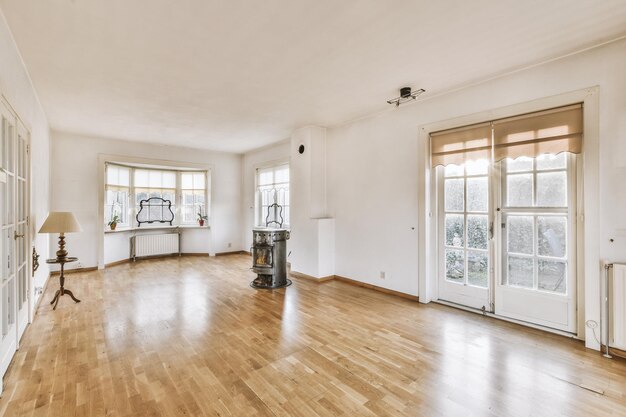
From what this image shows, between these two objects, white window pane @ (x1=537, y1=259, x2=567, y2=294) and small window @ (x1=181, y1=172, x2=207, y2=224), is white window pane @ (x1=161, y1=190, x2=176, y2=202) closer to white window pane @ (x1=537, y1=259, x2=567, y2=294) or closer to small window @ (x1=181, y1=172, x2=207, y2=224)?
small window @ (x1=181, y1=172, x2=207, y2=224)

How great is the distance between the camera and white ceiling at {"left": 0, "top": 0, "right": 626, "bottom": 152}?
2.17 metres

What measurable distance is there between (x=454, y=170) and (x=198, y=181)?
6.17 meters

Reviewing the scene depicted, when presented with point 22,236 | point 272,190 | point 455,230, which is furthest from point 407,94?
point 22,236

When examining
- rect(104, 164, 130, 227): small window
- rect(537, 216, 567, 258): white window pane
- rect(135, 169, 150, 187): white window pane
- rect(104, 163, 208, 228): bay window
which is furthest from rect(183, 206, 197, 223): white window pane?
rect(537, 216, 567, 258): white window pane

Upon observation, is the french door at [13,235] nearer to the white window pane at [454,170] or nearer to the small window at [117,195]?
the small window at [117,195]

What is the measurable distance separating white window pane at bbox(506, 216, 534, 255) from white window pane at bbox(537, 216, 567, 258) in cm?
7

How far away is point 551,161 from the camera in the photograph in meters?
3.06

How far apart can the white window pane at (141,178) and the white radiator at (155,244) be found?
4.08 feet

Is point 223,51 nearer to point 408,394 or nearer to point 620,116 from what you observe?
point 408,394

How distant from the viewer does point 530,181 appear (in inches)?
126

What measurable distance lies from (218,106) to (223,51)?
1604 millimetres

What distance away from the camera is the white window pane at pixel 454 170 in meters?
3.75

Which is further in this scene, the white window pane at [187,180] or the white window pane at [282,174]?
the white window pane at [187,180]

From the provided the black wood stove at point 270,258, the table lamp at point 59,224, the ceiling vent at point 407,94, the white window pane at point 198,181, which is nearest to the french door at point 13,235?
the table lamp at point 59,224
